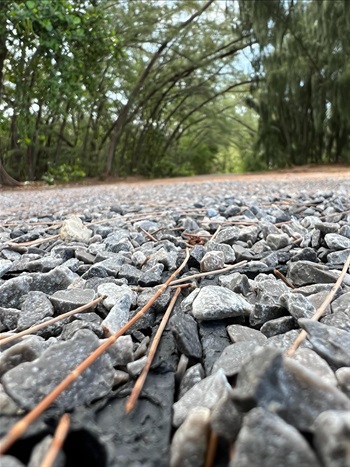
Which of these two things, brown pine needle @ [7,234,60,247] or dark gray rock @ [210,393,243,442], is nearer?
dark gray rock @ [210,393,243,442]

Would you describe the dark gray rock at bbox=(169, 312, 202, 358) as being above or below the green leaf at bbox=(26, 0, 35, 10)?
below

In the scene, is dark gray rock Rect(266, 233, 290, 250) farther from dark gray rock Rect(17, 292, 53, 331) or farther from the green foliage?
the green foliage

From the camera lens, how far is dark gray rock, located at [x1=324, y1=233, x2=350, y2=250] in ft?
3.48

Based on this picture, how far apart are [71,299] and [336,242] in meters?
0.75

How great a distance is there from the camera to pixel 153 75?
13016 mm

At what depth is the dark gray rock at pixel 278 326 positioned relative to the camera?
25.3 inches

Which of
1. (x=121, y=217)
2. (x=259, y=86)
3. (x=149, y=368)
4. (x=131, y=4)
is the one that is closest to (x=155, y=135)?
(x=259, y=86)

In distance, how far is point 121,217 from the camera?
1.91 metres

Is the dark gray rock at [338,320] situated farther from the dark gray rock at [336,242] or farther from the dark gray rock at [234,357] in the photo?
the dark gray rock at [336,242]

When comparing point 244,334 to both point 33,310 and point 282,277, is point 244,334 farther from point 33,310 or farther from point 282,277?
point 33,310

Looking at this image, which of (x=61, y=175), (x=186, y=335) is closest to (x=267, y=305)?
(x=186, y=335)

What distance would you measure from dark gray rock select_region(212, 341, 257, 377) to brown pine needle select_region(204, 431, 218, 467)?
12 centimetres

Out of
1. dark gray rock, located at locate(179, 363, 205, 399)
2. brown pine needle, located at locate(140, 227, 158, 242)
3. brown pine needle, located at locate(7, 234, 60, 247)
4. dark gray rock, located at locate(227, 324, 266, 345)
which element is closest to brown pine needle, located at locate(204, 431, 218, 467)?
dark gray rock, located at locate(179, 363, 205, 399)

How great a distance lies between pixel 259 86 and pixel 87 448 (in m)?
13.5
